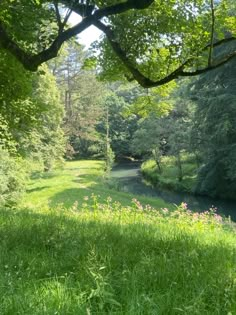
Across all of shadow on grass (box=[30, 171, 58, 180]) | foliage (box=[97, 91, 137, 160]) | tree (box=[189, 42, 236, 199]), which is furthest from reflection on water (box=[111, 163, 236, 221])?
foliage (box=[97, 91, 137, 160])

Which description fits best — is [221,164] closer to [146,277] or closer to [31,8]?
[31,8]

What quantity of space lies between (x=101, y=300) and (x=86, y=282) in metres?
0.51

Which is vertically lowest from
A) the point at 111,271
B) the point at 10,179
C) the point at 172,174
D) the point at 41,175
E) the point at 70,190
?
the point at 172,174

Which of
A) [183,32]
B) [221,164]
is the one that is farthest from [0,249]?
[221,164]

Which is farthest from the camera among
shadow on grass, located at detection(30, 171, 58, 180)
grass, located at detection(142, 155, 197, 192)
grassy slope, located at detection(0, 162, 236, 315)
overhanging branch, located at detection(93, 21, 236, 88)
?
grass, located at detection(142, 155, 197, 192)

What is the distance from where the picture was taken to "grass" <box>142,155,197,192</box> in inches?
1429

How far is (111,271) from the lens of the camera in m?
3.54

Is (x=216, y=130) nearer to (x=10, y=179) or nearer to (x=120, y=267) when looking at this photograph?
(x=10, y=179)

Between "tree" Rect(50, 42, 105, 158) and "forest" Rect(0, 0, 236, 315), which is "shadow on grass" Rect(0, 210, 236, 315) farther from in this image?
"tree" Rect(50, 42, 105, 158)

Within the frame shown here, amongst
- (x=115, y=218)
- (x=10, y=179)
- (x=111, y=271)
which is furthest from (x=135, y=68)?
(x=10, y=179)

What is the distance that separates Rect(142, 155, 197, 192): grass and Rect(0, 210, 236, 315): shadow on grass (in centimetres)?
2864

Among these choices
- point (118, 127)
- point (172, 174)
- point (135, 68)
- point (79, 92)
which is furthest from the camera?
point (118, 127)

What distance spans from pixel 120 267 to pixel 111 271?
1.20 ft

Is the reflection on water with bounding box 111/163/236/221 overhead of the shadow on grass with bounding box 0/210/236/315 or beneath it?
beneath
